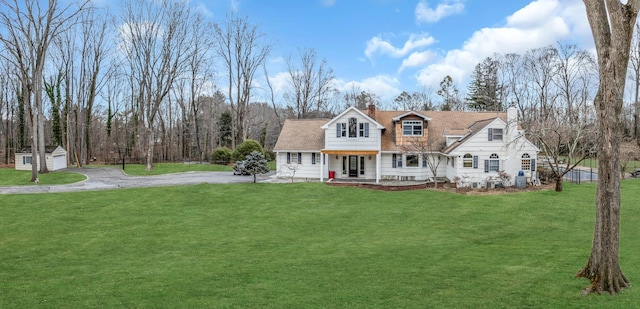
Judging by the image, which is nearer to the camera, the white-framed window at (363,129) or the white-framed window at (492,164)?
the white-framed window at (492,164)

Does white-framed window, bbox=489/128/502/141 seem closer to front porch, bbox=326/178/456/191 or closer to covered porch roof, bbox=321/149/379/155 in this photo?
front porch, bbox=326/178/456/191

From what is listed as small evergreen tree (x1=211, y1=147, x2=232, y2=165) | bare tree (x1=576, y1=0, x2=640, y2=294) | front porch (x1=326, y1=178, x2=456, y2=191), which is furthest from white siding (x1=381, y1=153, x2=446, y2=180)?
bare tree (x1=576, y1=0, x2=640, y2=294)

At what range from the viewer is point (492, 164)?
81.5 ft

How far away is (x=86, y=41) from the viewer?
41.9 meters

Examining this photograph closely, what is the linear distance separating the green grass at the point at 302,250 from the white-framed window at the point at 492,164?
155 inches

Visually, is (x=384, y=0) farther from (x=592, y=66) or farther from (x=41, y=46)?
(x=592, y=66)

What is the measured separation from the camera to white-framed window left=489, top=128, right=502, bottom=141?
80.8 feet

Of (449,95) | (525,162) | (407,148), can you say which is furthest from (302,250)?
(449,95)

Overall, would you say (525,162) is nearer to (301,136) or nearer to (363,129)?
(363,129)

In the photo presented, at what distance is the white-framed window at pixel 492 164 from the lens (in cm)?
2478

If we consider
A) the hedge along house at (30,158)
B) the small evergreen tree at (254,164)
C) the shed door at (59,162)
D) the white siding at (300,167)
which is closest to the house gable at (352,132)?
the white siding at (300,167)

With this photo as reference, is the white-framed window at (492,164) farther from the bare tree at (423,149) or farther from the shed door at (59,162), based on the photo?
the shed door at (59,162)

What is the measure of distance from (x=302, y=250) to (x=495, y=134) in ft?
59.2

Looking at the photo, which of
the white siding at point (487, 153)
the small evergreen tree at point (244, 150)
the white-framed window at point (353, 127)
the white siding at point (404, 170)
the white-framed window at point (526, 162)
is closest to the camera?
the white siding at point (487, 153)
